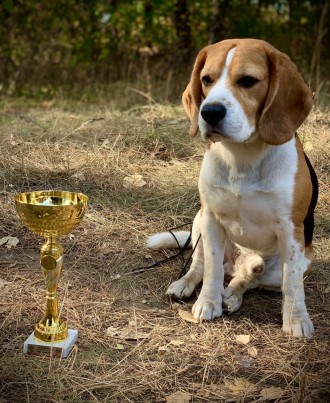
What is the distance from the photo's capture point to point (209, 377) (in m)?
2.60

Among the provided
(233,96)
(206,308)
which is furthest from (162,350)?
(233,96)

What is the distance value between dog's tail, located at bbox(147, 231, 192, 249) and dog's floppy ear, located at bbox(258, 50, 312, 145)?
48.6 inches

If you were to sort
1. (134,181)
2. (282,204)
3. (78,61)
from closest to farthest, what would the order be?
(282,204)
(134,181)
(78,61)

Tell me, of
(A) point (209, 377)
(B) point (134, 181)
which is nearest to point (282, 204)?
(A) point (209, 377)

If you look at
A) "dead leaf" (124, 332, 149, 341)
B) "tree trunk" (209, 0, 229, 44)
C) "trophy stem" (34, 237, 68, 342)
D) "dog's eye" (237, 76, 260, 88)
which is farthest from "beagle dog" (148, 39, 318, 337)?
"tree trunk" (209, 0, 229, 44)

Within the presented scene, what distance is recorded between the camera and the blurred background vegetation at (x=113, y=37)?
9.42 meters

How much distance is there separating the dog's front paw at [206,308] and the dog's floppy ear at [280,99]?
89 cm

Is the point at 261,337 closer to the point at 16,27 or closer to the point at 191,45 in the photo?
the point at 191,45

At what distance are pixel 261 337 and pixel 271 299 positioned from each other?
0.45 meters

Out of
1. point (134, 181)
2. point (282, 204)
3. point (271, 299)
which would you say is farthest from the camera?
point (134, 181)

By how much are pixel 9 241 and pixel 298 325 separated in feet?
6.10

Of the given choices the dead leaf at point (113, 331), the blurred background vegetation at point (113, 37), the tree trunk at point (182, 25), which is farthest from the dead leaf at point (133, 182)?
the tree trunk at point (182, 25)

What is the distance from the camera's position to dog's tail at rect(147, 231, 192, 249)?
3.78 metres

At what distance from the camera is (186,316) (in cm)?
312
